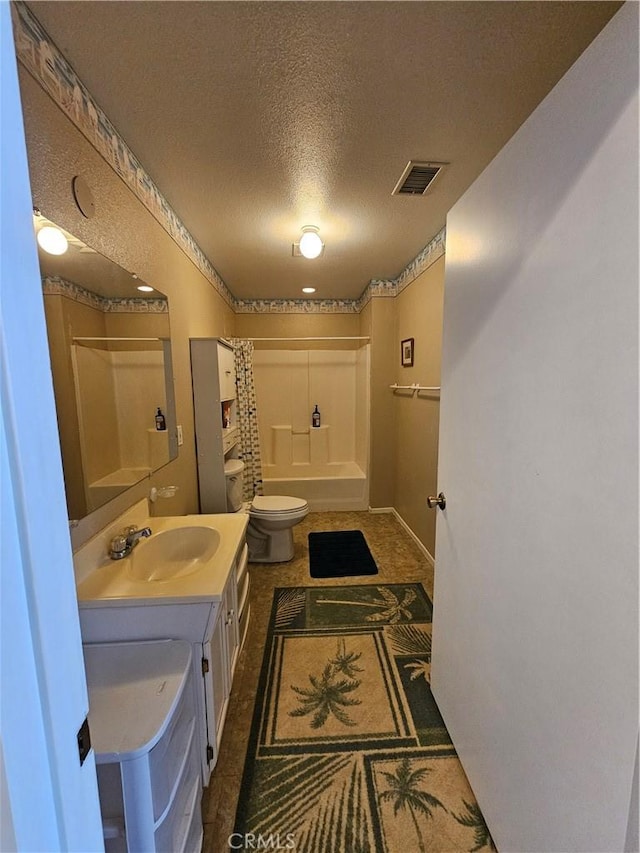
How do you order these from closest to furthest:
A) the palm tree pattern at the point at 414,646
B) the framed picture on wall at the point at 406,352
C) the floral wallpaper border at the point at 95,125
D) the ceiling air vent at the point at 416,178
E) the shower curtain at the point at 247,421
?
the floral wallpaper border at the point at 95,125 < the ceiling air vent at the point at 416,178 < the palm tree pattern at the point at 414,646 < the shower curtain at the point at 247,421 < the framed picture on wall at the point at 406,352

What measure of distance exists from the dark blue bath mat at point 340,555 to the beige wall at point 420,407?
0.50 meters

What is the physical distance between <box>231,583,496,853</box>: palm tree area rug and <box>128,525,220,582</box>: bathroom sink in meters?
0.70

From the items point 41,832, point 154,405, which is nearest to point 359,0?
point 154,405

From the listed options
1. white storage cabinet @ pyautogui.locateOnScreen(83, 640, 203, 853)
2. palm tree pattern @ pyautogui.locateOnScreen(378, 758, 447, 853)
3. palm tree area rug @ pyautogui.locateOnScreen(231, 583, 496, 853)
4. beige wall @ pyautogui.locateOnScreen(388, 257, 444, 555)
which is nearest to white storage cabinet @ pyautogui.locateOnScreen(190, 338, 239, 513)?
palm tree area rug @ pyautogui.locateOnScreen(231, 583, 496, 853)

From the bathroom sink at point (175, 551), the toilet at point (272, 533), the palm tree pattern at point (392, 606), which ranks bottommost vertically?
the palm tree pattern at point (392, 606)

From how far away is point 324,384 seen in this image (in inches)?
168

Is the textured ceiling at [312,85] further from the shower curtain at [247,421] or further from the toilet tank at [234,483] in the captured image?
the toilet tank at [234,483]

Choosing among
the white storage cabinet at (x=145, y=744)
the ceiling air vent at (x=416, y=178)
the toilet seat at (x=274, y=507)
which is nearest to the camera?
the white storage cabinet at (x=145, y=744)

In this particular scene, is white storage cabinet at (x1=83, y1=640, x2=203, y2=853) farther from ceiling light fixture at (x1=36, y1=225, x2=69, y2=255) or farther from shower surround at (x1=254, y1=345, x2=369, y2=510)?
shower surround at (x1=254, y1=345, x2=369, y2=510)

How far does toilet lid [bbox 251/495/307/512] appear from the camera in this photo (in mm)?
2730

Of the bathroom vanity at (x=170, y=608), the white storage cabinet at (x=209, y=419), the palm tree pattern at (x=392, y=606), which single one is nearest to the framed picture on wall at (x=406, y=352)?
the white storage cabinet at (x=209, y=419)

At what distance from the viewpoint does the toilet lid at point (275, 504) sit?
2730 millimetres

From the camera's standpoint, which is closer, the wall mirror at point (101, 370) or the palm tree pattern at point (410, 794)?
the wall mirror at point (101, 370)

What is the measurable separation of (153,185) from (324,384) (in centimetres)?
277
